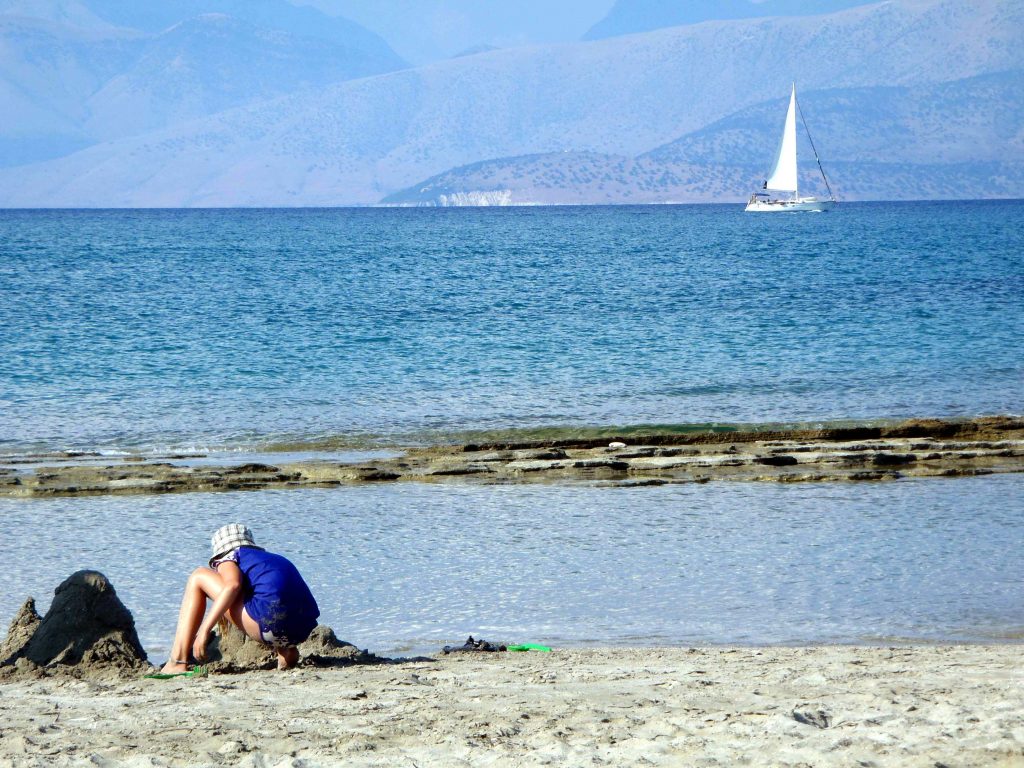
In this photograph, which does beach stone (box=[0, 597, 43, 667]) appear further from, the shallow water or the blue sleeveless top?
the blue sleeveless top

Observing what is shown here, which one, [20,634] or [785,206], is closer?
[20,634]

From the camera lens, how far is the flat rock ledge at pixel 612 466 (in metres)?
15.5

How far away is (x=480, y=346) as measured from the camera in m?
31.3

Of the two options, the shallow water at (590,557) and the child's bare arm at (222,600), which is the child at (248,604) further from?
the shallow water at (590,557)

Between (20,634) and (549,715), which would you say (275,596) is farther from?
(549,715)

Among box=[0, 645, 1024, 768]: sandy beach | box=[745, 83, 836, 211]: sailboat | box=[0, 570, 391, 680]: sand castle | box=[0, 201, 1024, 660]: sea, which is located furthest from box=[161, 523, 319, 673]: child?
box=[745, 83, 836, 211]: sailboat

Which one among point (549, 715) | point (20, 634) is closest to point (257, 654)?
point (20, 634)

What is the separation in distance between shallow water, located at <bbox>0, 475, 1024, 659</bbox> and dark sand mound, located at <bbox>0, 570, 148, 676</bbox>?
83cm

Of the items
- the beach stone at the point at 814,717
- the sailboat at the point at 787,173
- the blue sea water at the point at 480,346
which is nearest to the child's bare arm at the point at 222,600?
the beach stone at the point at 814,717

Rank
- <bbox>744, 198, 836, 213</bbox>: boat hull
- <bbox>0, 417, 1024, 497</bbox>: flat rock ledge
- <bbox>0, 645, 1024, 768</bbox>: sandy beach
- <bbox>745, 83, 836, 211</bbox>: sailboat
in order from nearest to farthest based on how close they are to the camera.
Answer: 1. <bbox>0, 645, 1024, 768</bbox>: sandy beach
2. <bbox>0, 417, 1024, 497</bbox>: flat rock ledge
3. <bbox>745, 83, 836, 211</bbox>: sailboat
4. <bbox>744, 198, 836, 213</bbox>: boat hull

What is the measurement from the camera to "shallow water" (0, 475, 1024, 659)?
32.3 feet

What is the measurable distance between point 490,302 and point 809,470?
1158 inches

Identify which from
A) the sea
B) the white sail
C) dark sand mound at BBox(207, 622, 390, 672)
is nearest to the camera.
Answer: dark sand mound at BBox(207, 622, 390, 672)

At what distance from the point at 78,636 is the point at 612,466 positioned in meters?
8.61
